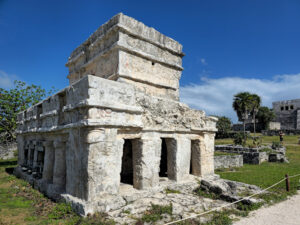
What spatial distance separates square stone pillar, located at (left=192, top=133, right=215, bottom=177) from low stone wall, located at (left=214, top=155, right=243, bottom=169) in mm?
4882

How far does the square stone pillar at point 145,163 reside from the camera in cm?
619

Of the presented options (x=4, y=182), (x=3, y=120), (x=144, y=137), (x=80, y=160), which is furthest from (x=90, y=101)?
(x=3, y=120)

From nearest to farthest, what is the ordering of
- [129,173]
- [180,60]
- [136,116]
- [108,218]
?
1. [108,218]
2. [136,116]
3. [129,173]
4. [180,60]

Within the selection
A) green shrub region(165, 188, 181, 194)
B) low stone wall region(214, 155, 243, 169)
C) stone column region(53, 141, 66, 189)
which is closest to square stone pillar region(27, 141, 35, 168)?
stone column region(53, 141, 66, 189)

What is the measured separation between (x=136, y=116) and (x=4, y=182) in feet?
24.3

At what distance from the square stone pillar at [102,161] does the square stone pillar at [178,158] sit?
2409mm

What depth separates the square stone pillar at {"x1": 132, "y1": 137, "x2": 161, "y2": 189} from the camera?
20.3 ft

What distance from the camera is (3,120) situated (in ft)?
50.7

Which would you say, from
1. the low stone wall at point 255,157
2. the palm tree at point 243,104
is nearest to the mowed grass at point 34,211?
the low stone wall at point 255,157

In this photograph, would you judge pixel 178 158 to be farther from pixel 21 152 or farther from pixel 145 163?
pixel 21 152

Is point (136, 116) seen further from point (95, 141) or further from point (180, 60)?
point (180, 60)

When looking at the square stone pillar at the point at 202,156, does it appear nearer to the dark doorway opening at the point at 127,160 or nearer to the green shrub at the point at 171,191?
the green shrub at the point at 171,191

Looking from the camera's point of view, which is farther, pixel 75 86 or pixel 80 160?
pixel 75 86

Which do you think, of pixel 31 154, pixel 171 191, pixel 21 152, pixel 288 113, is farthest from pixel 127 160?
pixel 288 113
